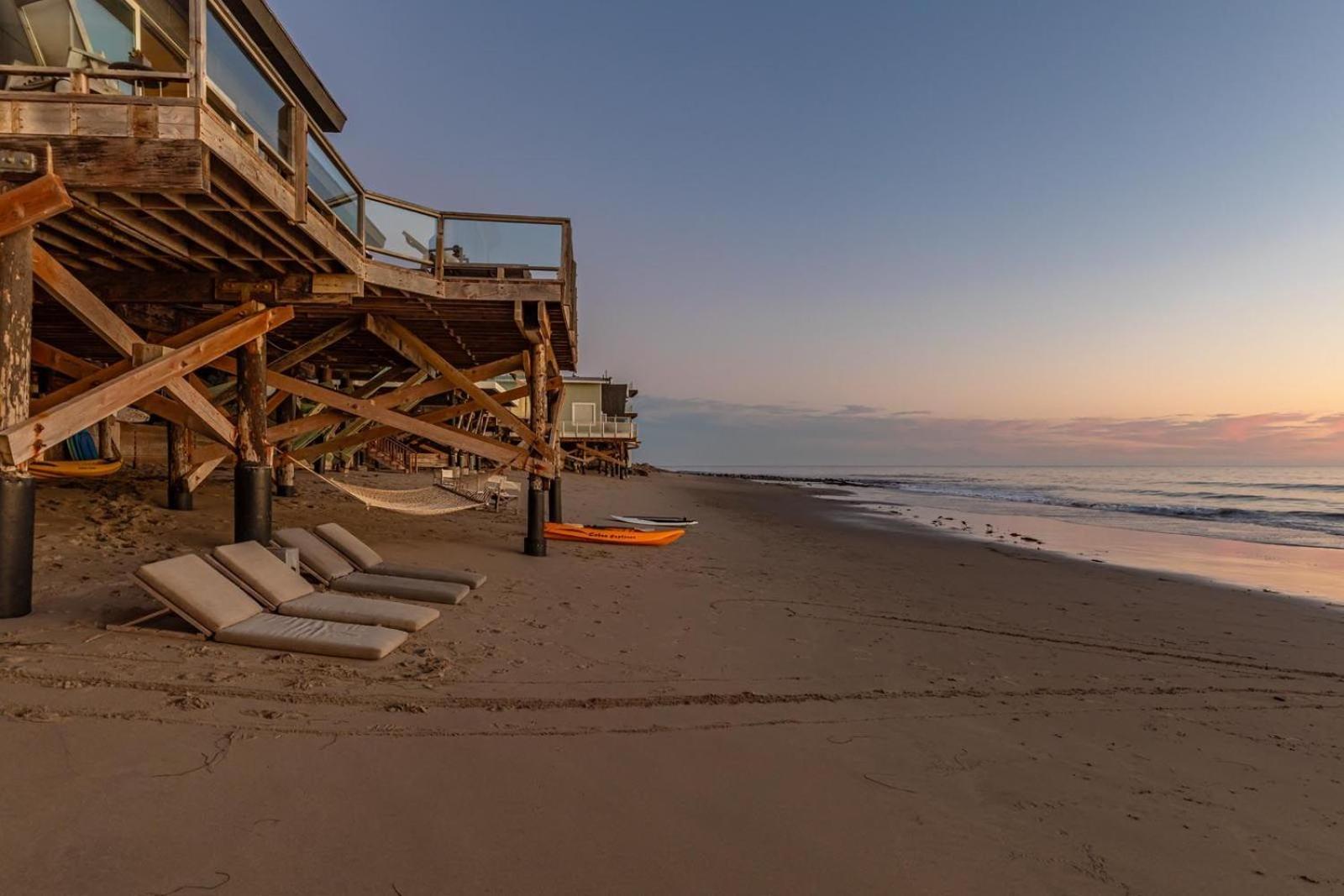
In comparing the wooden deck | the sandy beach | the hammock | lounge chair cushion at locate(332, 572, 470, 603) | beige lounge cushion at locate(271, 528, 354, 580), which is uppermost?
the wooden deck

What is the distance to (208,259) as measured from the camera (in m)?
7.47

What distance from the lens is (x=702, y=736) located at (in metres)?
3.96

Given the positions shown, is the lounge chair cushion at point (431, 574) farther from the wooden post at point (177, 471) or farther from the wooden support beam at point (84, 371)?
the wooden post at point (177, 471)

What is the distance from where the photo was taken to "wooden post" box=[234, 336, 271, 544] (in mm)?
7812

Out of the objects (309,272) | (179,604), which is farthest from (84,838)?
(309,272)

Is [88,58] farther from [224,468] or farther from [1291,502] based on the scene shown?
[1291,502]

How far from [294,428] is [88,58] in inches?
199

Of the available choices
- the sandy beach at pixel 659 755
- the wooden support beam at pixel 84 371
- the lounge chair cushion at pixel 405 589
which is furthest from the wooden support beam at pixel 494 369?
the sandy beach at pixel 659 755

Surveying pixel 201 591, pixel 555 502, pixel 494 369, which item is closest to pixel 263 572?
pixel 201 591

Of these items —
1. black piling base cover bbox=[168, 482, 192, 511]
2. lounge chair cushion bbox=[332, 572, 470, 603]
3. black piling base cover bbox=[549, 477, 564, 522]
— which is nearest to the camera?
lounge chair cushion bbox=[332, 572, 470, 603]

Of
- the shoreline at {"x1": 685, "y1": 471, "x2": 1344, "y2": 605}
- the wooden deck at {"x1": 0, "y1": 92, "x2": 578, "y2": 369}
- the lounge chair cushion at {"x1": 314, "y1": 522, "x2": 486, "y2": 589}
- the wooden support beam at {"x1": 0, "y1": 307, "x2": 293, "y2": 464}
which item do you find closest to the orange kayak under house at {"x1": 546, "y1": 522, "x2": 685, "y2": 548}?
the wooden deck at {"x1": 0, "y1": 92, "x2": 578, "y2": 369}

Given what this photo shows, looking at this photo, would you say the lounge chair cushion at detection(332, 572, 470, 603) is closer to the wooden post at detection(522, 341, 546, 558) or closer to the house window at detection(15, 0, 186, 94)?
the wooden post at detection(522, 341, 546, 558)

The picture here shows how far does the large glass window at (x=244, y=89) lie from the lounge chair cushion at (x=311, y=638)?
4132 millimetres

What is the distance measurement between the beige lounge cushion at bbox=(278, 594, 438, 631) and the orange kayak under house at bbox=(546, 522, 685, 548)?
5.51 m
